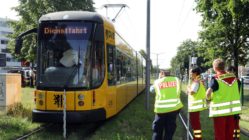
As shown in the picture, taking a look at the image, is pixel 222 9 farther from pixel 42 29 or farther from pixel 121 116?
pixel 42 29

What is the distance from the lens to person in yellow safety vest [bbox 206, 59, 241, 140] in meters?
8.70

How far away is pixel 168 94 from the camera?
9469 millimetres

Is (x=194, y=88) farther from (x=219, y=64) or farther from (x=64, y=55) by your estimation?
(x=64, y=55)

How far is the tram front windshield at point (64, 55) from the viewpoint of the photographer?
41.4 feet

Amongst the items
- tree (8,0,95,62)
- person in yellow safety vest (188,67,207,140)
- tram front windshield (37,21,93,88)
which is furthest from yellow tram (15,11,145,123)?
tree (8,0,95,62)

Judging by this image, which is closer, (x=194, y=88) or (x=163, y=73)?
(x=163, y=73)

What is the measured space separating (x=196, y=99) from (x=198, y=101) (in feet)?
0.25

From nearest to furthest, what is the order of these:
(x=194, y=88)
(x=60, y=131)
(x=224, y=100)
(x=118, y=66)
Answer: (x=224, y=100), (x=194, y=88), (x=60, y=131), (x=118, y=66)

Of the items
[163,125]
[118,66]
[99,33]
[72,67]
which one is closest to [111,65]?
[99,33]

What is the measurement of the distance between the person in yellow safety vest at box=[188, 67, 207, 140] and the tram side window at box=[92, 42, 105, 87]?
3.56m

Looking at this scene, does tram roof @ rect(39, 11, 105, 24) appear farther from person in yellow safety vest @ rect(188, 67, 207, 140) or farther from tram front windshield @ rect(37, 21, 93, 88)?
person in yellow safety vest @ rect(188, 67, 207, 140)

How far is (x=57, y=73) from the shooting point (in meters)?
12.7

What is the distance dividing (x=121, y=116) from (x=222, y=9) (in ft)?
59.7

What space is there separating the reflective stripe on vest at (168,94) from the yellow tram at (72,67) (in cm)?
349
